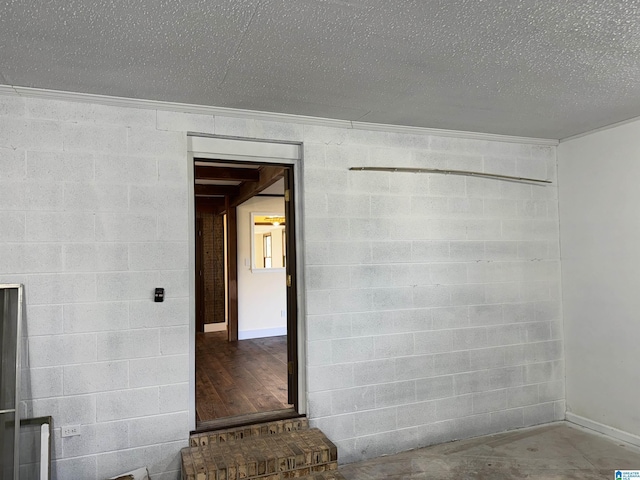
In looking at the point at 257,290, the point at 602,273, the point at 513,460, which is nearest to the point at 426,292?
the point at 513,460

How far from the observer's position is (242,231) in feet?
23.9

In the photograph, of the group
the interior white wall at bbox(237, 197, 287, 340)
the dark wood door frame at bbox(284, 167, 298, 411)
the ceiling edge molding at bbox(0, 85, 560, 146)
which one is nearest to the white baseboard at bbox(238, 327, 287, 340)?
the interior white wall at bbox(237, 197, 287, 340)

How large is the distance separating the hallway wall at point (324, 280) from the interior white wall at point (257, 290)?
3895 millimetres

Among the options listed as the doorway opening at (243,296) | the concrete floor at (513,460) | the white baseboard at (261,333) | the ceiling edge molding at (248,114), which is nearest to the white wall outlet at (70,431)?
the doorway opening at (243,296)

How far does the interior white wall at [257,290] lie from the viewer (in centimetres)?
721

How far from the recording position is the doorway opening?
339 cm

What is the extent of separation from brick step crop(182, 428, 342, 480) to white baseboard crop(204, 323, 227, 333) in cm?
520

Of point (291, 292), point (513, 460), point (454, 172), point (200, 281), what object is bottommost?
point (513, 460)

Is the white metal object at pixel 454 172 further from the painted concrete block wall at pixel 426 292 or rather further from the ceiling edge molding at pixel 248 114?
the ceiling edge molding at pixel 248 114

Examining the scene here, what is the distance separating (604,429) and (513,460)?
3.51 feet

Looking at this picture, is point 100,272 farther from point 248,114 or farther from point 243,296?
point 243,296

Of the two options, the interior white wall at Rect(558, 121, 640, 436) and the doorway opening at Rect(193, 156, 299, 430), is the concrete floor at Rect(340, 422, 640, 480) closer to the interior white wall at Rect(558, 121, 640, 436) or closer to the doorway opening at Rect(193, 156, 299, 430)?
the interior white wall at Rect(558, 121, 640, 436)

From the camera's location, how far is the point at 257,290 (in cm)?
732

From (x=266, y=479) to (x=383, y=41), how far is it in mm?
2563
